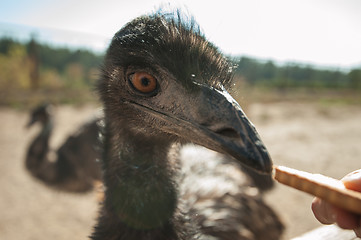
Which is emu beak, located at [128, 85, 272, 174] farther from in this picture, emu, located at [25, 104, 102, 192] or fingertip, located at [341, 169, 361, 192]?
emu, located at [25, 104, 102, 192]

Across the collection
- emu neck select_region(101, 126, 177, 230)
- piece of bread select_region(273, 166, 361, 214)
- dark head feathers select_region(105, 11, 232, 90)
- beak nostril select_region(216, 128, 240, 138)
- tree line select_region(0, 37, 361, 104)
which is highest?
tree line select_region(0, 37, 361, 104)

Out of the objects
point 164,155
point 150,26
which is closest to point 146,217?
point 164,155

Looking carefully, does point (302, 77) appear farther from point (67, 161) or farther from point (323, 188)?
point (323, 188)

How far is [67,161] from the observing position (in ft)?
14.9

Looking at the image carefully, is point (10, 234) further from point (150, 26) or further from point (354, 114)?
Answer: point (354, 114)

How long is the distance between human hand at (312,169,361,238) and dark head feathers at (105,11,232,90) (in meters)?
0.59

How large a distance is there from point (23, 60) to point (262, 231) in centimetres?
1348

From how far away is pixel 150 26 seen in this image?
129cm

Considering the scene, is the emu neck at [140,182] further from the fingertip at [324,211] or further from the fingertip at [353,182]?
the fingertip at [353,182]

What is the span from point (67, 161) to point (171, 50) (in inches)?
151

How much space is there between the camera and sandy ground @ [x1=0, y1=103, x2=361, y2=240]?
13.6 ft

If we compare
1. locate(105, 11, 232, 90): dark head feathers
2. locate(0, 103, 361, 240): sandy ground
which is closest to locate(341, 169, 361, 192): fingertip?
locate(105, 11, 232, 90): dark head feathers

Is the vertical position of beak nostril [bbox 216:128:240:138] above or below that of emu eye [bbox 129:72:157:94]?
below

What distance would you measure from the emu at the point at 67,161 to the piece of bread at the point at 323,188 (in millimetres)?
3534
